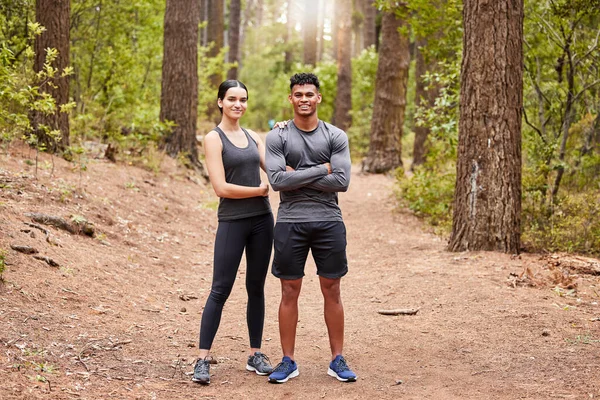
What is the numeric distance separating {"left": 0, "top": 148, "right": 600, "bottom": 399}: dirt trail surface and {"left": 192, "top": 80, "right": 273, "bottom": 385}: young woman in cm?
48

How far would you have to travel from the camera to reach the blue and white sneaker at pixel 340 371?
4945 mm

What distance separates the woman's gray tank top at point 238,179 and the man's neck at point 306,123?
0.44m

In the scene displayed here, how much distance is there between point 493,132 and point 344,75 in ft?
54.5

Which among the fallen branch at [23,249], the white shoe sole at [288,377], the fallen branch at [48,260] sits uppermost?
the fallen branch at [23,249]

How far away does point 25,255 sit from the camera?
6.42 m

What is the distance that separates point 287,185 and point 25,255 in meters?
3.06

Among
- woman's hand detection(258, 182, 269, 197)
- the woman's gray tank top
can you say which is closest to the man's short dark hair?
the woman's gray tank top

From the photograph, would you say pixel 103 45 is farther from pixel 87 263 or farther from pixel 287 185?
pixel 287 185

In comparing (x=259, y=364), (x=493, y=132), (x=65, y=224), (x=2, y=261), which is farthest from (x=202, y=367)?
(x=493, y=132)

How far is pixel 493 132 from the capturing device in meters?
8.39

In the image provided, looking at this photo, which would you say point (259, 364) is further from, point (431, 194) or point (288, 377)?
point (431, 194)

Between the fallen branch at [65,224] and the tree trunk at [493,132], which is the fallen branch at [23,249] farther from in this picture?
the tree trunk at [493,132]

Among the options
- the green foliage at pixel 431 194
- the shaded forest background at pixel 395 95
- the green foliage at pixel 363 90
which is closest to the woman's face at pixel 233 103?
the shaded forest background at pixel 395 95

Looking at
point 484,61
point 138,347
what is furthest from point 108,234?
point 484,61
